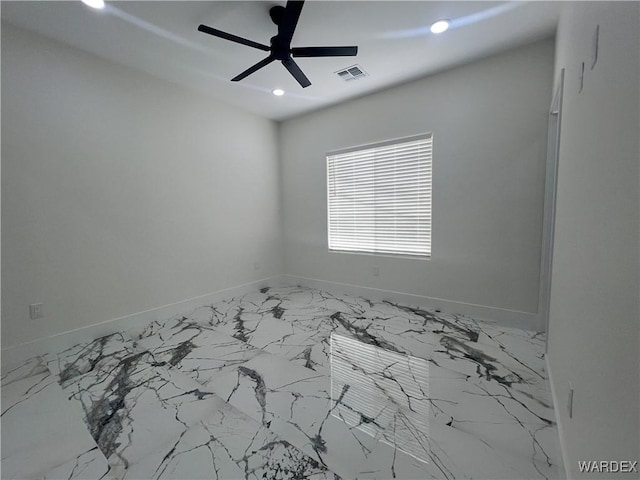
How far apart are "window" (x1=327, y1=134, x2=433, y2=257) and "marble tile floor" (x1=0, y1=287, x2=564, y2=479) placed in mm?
1318

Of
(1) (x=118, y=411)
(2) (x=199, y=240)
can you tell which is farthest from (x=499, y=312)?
(2) (x=199, y=240)

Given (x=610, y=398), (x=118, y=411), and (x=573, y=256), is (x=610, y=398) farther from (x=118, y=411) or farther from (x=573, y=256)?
(x=118, y=411)

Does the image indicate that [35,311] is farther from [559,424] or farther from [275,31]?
[559,424]

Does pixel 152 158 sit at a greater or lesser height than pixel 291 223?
greater

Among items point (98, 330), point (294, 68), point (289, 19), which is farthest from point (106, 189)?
point (289, 19)

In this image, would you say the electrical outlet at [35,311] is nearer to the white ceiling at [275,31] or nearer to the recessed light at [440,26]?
the white ceiling at [275,31]

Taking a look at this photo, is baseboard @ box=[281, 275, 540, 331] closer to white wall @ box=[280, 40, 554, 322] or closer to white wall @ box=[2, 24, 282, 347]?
white wall @ box=[280, 40, 554, 322]

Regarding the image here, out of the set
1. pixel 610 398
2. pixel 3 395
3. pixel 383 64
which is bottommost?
pixel 3 395

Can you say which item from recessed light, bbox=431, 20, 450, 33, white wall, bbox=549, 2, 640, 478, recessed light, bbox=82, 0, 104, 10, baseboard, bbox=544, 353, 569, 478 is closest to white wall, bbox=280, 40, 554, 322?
recessed light, bbox=431, 20, 450, 33

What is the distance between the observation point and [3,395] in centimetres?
192

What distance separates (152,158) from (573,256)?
387 centimetres

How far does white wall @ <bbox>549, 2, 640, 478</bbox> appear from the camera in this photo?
722 mm

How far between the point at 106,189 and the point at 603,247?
3801 millimetres

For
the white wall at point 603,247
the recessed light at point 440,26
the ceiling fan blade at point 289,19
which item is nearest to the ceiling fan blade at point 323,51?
the ceiling fan blade at point 289,19
